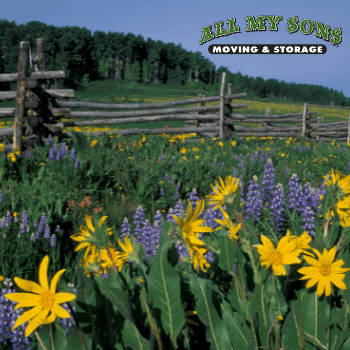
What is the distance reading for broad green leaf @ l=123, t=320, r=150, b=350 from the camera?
735 mm

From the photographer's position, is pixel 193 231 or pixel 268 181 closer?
pixel 193 231

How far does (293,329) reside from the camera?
823 mm

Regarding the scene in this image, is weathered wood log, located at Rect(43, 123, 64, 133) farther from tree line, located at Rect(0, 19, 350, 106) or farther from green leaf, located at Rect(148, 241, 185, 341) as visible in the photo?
tree line, located at Rect(0, 19, 350, 106)

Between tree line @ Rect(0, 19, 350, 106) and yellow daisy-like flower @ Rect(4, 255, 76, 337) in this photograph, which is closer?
yellow daisy-like flower @ Rect(4, 255, 76, 337)

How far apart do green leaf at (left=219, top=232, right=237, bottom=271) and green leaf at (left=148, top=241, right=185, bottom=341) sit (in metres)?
0.18

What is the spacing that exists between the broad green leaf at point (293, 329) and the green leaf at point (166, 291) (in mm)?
281

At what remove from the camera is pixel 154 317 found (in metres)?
0.77

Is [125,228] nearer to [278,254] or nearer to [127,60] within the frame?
[278,254]

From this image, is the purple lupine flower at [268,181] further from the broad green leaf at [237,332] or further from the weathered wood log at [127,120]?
the weathered wood log at [127,120]

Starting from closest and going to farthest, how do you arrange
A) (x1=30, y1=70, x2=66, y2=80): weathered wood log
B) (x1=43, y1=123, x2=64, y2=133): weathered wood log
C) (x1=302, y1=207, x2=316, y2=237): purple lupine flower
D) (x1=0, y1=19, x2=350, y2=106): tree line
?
1. (x1=302, y1=207, x2=316, y2=237): purple lupine flower
2. (x1=30, y1=70, x2=66, y2=80): weathered wood log
3. (x1=43, y1=123, x2=64, y2=133): weathered wood log
4. (x1=0, y1=19, x2=350, y2=106): tree line

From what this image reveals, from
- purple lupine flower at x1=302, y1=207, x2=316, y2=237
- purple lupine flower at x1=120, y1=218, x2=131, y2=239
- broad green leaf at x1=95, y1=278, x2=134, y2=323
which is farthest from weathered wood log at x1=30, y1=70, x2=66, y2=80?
broad green leaf at x1=95, y1=278, x2=134, y2=323

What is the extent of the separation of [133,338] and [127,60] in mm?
92984

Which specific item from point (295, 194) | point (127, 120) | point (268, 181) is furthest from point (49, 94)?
point (295, 194)

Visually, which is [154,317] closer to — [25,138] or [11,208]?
[11,208]
